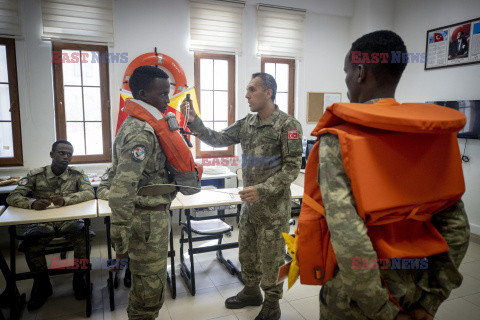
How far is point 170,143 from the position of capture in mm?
1614

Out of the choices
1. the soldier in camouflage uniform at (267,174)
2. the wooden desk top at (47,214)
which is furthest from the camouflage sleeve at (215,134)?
the wooden desk top at (47,214)

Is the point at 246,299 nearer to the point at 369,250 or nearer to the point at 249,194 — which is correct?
the point at 249,194

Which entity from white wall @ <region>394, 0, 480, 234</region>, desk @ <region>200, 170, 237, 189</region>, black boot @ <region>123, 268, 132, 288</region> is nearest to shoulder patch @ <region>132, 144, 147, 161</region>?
black boot @ <region>123, 268, 132, 288</region>

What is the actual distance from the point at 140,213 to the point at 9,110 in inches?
115

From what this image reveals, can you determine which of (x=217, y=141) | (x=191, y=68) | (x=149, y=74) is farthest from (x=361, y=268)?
(x=191, y=68)

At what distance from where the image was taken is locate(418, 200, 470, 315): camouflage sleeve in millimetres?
928

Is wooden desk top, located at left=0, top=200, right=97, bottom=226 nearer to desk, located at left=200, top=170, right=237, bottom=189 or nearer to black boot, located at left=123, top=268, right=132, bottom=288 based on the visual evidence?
black boot, located at left=123, top=268, right=132, bottom=288

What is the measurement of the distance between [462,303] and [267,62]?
11.8 feet

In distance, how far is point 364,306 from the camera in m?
0.82

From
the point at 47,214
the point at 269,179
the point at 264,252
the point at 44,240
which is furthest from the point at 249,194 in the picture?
the point at 44,240

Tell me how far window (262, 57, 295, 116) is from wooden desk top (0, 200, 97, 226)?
314cm

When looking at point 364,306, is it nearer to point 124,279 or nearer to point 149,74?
point 149,74

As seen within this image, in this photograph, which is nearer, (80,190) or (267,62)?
(80,190)

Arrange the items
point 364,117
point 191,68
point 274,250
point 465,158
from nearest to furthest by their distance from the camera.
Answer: point 364,117
point 274,250
point 465,158
point 191,68
